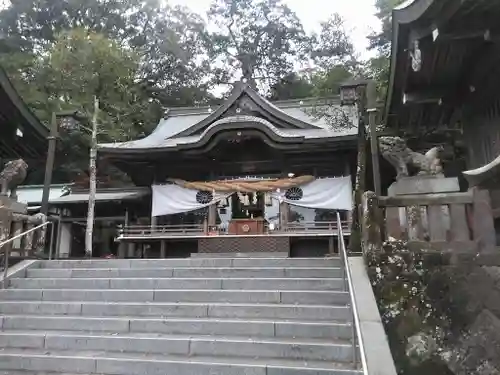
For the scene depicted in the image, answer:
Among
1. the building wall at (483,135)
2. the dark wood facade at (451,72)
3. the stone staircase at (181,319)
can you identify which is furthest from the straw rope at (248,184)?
the stone staircase at (181,319)

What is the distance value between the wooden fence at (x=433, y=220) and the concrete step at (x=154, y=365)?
5.20ft

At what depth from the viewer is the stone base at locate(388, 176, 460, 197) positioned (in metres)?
6.32

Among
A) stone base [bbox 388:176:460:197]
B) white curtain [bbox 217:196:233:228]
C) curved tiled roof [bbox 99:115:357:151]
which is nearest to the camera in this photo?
stone base [bbox 388:176:460:197]

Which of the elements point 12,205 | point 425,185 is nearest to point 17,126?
point 12,205

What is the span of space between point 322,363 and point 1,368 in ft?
10.8

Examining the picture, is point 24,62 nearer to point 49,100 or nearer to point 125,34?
point 49,100

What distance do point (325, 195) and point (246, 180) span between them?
2.78 metres

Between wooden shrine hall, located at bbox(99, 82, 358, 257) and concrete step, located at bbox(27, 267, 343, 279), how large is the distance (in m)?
7.09

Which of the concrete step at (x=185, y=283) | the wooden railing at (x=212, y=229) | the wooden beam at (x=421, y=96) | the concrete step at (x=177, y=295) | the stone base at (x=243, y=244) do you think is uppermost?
the wooden beam at (x=421, y=96)

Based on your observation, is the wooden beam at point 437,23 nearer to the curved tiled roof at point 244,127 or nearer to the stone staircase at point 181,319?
the stone staircase at point 181,319

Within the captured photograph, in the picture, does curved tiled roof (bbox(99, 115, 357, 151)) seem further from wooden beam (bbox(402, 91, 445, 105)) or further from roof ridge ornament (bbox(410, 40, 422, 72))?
roof ridge ornament (bbox(410, 40, 422, 72))

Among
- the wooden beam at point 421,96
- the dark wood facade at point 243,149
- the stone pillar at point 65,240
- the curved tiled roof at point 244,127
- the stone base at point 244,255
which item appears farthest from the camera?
the stone pillar at point 65,240

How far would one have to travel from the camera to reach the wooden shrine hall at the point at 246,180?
14.1 metres

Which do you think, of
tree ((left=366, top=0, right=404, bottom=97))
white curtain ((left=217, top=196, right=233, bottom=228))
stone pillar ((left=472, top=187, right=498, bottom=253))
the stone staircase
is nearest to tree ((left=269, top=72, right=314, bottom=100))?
tree ((left=366, top=0, right=404, bottom=97))
